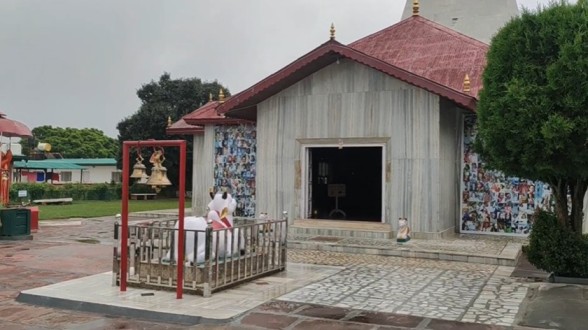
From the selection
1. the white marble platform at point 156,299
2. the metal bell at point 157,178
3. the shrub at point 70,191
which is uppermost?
the metal bell at point 157,178

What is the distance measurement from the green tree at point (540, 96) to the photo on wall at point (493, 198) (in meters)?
5.38

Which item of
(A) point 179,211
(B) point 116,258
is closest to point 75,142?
(B) point 116,258

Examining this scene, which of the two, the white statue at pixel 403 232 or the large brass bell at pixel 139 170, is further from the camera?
the white statue at pixel 403 232

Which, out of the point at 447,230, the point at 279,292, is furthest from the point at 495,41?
the point at 447,230

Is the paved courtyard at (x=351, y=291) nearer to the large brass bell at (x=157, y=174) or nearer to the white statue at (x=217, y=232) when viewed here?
the white statue at (x=217, y=232)

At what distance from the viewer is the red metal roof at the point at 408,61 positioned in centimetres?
1298

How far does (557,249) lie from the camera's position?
8469mm

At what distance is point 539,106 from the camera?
25.5 feet

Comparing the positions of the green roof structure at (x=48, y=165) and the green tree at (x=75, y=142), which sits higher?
the green tree at (x=75, y=142)

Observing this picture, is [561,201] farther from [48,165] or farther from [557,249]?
[48,165]

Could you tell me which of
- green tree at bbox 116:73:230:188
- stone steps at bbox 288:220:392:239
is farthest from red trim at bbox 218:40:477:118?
green tree at bbox 116:73:230:188

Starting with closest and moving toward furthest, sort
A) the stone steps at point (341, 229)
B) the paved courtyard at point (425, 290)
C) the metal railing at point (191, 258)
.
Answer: the paved courtyard at point (425, 290) < the metal railing at point (191, 258) < the stone steps at point (341, 229)

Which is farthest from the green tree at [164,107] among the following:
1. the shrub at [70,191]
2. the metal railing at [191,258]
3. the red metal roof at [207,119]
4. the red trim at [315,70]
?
the metal railing at [191,258]

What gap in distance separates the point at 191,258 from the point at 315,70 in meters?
7.92
